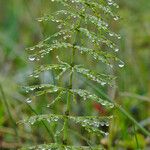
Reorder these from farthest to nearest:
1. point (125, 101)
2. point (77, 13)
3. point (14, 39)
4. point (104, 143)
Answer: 1. point (14, 39)
2. point (125, 101)
3. point (104, 143)
4. point (77, 13)

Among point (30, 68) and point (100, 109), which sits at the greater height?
point (30, 68)

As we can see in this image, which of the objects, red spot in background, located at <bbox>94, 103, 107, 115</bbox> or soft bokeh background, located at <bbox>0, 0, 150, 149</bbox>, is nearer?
soft bokeh background, located at <bbox>0, 0, 150, 149</bbox>

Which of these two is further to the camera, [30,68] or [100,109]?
[30,68]

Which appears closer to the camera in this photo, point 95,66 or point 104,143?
point 104,143

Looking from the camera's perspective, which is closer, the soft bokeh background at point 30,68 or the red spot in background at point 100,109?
the soft bokeh background at point 30,68

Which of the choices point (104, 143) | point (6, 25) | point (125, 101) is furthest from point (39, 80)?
point (6, 25)

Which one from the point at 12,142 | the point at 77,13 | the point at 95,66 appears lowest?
the point at 12,142

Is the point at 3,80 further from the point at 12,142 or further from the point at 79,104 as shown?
the point at 12,142

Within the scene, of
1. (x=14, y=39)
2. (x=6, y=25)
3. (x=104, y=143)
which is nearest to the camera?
(x=104, y=143)
